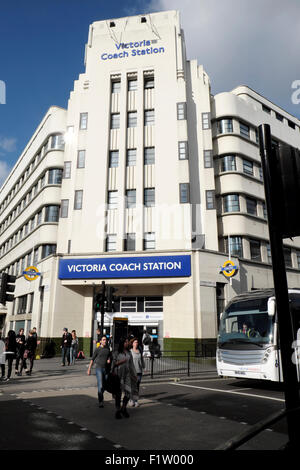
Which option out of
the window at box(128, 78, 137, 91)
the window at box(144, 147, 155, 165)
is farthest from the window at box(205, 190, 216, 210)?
the window at box(128, 78, 137, 91)

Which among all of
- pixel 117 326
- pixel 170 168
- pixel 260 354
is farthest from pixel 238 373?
pixel 170 168

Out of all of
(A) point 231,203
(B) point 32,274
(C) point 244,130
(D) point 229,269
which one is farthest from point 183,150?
(B) point 32,274

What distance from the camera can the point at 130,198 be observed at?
28562 mm

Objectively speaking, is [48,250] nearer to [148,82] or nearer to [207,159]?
[207,159]

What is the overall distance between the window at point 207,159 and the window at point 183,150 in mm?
2153

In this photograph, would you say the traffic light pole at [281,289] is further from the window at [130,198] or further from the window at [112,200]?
the window at [112,200]

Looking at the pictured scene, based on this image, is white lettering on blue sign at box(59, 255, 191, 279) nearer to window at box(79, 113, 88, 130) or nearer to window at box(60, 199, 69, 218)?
window at box(60, 199, 69, 218)

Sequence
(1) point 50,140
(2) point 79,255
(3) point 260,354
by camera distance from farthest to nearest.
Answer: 1. (1) point 50,140
2. (2) point 79,255
3. (3) point 260,354

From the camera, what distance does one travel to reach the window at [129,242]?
2719 cm

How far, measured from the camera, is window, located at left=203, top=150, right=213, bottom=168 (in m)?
29.2

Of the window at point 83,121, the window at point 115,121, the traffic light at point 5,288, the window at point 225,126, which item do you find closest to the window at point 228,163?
the window at point 225,126

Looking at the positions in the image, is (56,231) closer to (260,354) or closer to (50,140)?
(50,140)

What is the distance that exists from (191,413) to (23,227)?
3463cm

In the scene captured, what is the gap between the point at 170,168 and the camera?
28.1 meters
